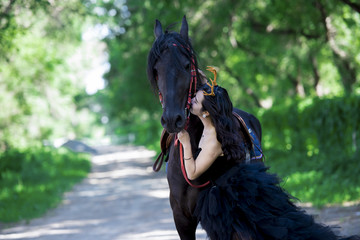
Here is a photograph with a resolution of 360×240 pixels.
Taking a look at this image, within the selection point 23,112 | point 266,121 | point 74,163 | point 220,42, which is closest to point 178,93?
point 266,121

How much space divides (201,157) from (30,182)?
13307 mm

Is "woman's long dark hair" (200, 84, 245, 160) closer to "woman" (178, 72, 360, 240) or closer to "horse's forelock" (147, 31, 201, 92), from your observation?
"woman" (178, 72, 360, 240)

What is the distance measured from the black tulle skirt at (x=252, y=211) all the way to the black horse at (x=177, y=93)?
365 mm

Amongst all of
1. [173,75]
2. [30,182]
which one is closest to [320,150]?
[173,75]

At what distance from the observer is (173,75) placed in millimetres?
3189

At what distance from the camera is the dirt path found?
7.16 metres

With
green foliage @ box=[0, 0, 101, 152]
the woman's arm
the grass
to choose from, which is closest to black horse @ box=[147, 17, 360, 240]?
the woman's arm

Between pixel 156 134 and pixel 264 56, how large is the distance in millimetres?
14838

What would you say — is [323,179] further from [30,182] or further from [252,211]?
[30,182]

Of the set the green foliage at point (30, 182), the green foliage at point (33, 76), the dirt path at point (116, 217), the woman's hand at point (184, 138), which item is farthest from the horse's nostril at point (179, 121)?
the green foliage at point (33, 76)

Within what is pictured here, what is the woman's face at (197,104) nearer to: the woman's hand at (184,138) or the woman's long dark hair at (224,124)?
the woman's long dark hair at (224,124)

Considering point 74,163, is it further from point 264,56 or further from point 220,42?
point 264,56

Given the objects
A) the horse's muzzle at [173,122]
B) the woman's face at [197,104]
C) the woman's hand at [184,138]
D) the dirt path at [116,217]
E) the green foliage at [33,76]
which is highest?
the green foliage at [33,76]

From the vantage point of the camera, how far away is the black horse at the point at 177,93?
3.09m
